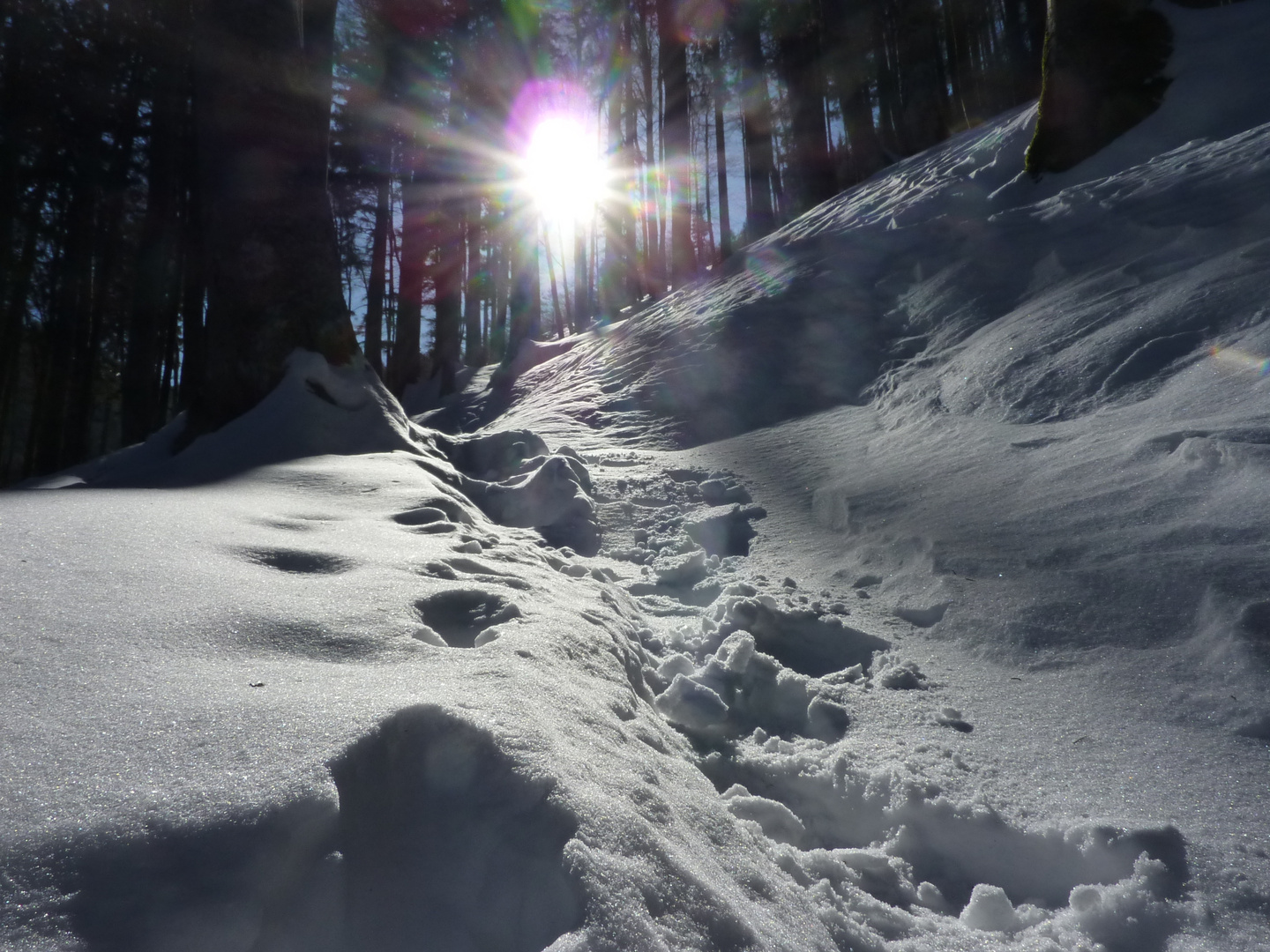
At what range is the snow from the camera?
2.26 feet

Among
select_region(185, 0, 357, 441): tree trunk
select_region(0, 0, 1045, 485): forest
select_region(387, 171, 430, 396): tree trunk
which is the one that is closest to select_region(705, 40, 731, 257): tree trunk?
select_region(0, 0, 1045, 485): forest

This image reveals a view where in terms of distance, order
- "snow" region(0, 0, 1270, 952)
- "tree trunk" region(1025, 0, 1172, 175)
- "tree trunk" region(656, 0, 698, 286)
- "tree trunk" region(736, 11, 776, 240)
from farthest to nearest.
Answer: "tree trunk" region(736, 11, 776, 240), "tree trunk" region(656, 0, 698, 286), "tree trunk" region(1025, 0, 1172, 175), "snow" region(0, 0, 1270, 952)

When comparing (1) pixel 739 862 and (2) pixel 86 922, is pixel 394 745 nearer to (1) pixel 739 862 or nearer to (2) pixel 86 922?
(2) pixel 86 922

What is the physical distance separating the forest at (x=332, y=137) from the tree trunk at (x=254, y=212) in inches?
0.5

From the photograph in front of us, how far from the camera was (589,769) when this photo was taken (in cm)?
92

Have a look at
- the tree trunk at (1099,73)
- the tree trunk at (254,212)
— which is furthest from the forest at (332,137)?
the tree trunk at (1099,73)

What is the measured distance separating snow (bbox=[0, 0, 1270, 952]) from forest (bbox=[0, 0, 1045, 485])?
1.18 meters

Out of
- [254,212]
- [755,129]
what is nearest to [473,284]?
[755,129]

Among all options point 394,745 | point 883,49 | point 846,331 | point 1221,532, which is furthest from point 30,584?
point 883,49

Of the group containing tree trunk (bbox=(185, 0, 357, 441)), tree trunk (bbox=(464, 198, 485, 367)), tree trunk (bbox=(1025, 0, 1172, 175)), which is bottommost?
tree trunk (bbox=(185, 0, 357, 441))

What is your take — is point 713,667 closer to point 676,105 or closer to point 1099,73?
point 1099,73

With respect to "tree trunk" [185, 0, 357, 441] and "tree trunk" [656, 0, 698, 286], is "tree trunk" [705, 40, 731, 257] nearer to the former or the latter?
"tree trunk" [656, 0, 698, 286]

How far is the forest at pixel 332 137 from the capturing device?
3646 millimetres

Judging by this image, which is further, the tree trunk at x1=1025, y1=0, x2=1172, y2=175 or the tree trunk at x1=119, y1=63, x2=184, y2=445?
the tree trunk at x1=119, y1=63, x2=184, y2=445
